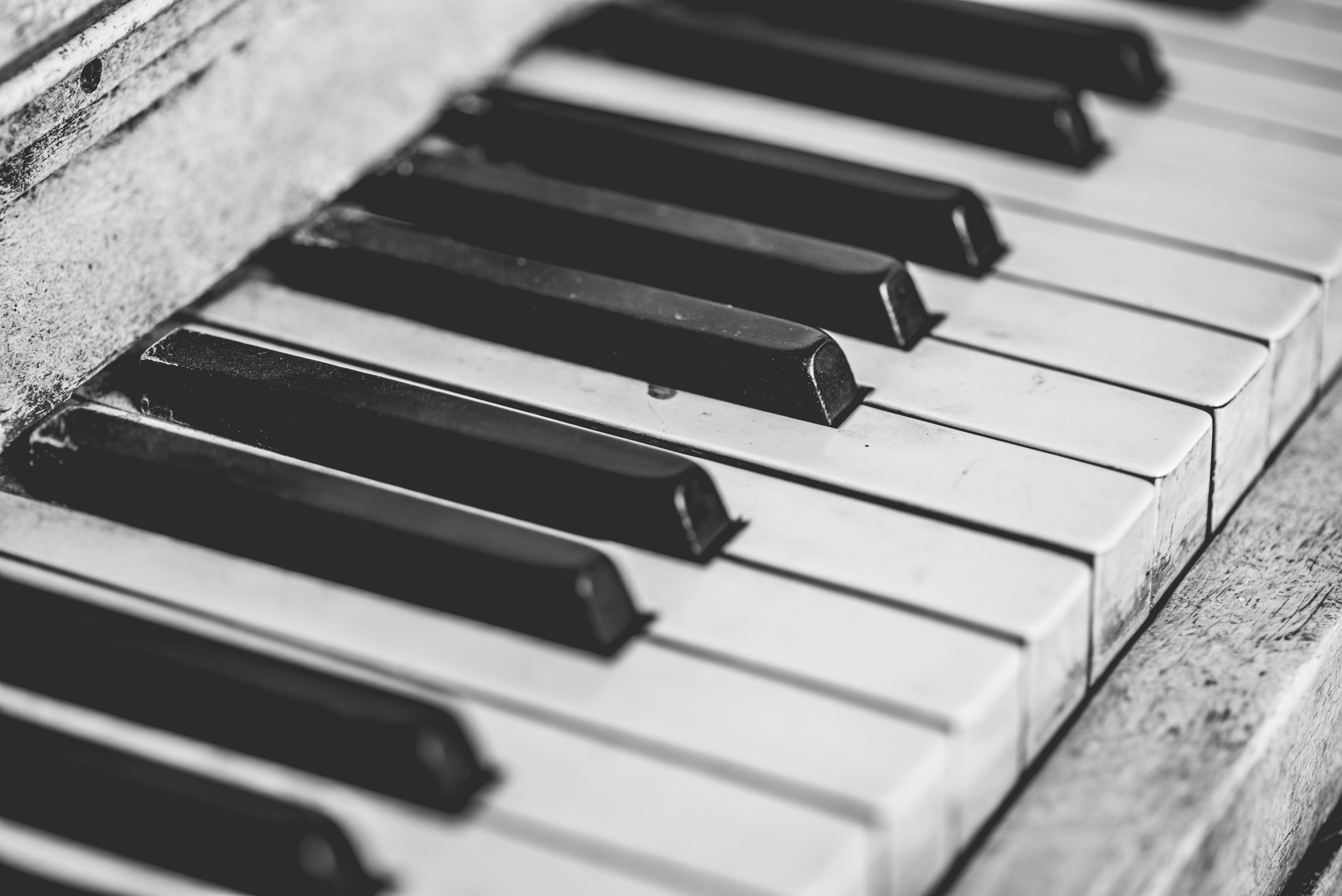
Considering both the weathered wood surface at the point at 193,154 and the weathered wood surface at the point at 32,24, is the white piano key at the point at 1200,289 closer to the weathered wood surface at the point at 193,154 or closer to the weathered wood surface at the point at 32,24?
the weathered wood surface at the point at 193,154

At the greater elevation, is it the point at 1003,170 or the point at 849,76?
the point at 849,76

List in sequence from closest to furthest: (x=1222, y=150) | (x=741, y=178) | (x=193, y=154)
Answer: (x=193, y=154) → (x=741, y=178) → (x=1222, y=150)

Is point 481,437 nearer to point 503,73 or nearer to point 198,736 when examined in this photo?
point 198,736

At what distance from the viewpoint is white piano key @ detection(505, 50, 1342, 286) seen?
1412 mm

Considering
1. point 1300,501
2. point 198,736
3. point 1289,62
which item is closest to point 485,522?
point 198,736

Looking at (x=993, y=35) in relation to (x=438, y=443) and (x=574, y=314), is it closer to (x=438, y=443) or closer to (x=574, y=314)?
(x=574, y=314)

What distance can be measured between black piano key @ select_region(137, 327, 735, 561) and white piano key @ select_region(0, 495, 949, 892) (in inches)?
4.3

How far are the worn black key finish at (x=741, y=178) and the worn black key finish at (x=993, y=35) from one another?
0.28 meters

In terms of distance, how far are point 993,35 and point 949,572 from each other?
2.80ft

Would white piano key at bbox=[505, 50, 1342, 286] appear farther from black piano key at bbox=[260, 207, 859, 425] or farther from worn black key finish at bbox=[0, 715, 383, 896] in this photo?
worn black key finish at bbox=[0, 715, 383, 896]

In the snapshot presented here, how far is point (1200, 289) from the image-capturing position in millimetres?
1335

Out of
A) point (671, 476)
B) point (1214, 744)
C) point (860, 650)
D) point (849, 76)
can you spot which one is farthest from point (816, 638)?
point (849, 76)

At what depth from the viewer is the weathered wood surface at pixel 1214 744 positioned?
36.4 inches

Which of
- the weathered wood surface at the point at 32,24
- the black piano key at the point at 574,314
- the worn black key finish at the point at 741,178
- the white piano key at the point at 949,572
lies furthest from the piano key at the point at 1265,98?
the weathered wood surface at the point at 32,24
